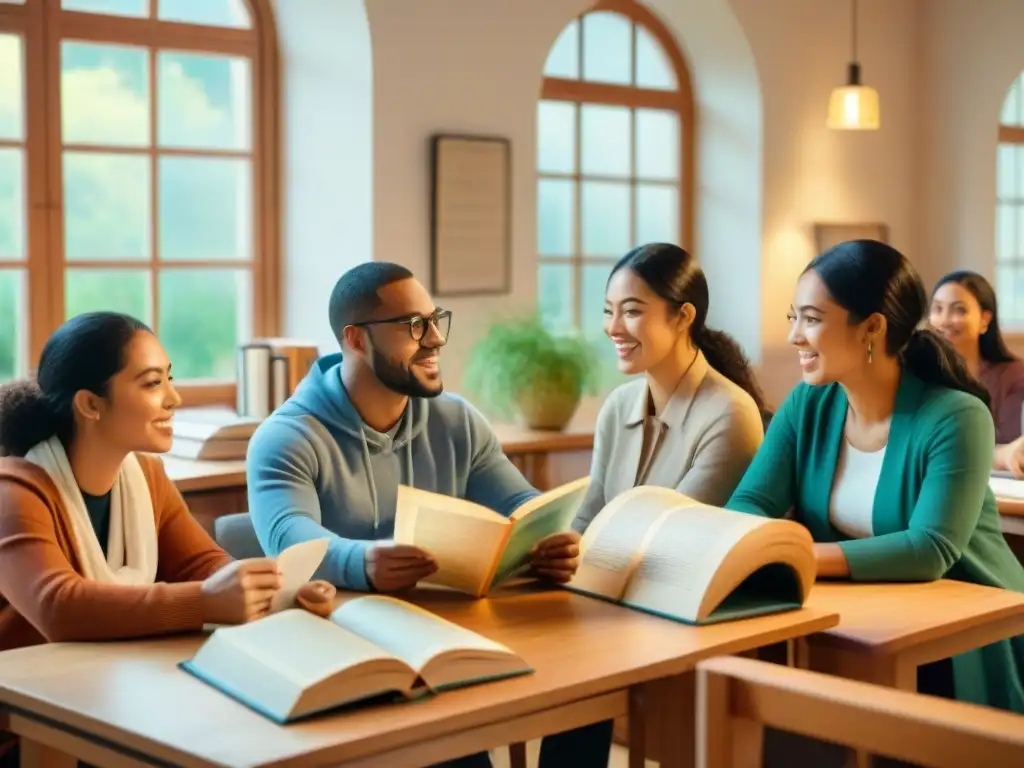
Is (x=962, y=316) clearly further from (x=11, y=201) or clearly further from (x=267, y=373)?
(x=11, y=201)

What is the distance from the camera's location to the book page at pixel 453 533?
2.28 m

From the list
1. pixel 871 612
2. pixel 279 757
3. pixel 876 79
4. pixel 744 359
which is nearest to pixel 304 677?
A: pixel 279 757

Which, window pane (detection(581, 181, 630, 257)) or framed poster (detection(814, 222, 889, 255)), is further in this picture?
framed poster (detection(814, 222, 889, 255))

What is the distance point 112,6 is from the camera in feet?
15.2

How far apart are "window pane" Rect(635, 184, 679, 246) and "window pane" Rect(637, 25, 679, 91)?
0.41m

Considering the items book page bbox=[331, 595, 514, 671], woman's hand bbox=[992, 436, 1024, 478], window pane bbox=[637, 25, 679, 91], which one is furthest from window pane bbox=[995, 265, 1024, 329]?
book page bbox=[331, 595, 514, 671]

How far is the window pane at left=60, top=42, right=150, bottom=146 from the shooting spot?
4574 mm

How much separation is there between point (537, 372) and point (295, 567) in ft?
8.30

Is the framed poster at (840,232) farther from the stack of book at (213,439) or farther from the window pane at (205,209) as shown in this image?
the stack of book at (213,439)

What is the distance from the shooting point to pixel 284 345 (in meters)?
4.45

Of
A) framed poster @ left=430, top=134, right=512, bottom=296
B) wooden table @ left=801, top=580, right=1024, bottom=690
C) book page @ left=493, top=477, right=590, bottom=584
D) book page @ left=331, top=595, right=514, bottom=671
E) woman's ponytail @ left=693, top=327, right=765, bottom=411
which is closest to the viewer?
book page @ left=331, top=595, right=514, bottom=671

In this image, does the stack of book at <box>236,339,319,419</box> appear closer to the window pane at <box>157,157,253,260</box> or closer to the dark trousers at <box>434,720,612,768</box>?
the window pane at <box>157,157,253,260</box>

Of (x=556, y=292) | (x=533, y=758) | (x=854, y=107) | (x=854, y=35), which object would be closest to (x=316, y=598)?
(x=533, y=758)

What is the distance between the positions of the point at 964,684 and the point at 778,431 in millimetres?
580
